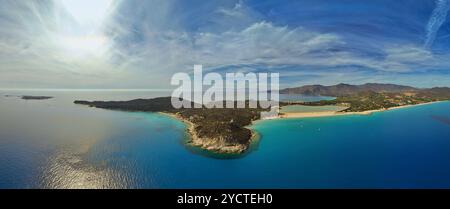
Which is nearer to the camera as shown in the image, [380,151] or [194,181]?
[194,181]

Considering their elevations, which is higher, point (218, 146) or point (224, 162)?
point (218, 146)

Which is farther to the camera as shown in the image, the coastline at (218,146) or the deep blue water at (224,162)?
the coastline at (218,146)

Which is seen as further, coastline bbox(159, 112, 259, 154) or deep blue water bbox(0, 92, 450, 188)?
coastline bbox(159, 112, 259, 154)

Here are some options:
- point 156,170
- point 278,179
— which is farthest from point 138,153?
point 278,179

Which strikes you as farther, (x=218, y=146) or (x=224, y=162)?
A: (x=218, y=146)

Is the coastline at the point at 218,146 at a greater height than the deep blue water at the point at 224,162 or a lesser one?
greater

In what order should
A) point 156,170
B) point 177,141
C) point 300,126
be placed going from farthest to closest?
point 300,126 → point 177,141 → point 156,170

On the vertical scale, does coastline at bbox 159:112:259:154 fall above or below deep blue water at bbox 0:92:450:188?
above

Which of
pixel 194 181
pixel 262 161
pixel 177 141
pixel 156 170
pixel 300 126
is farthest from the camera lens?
pixel 300 126
